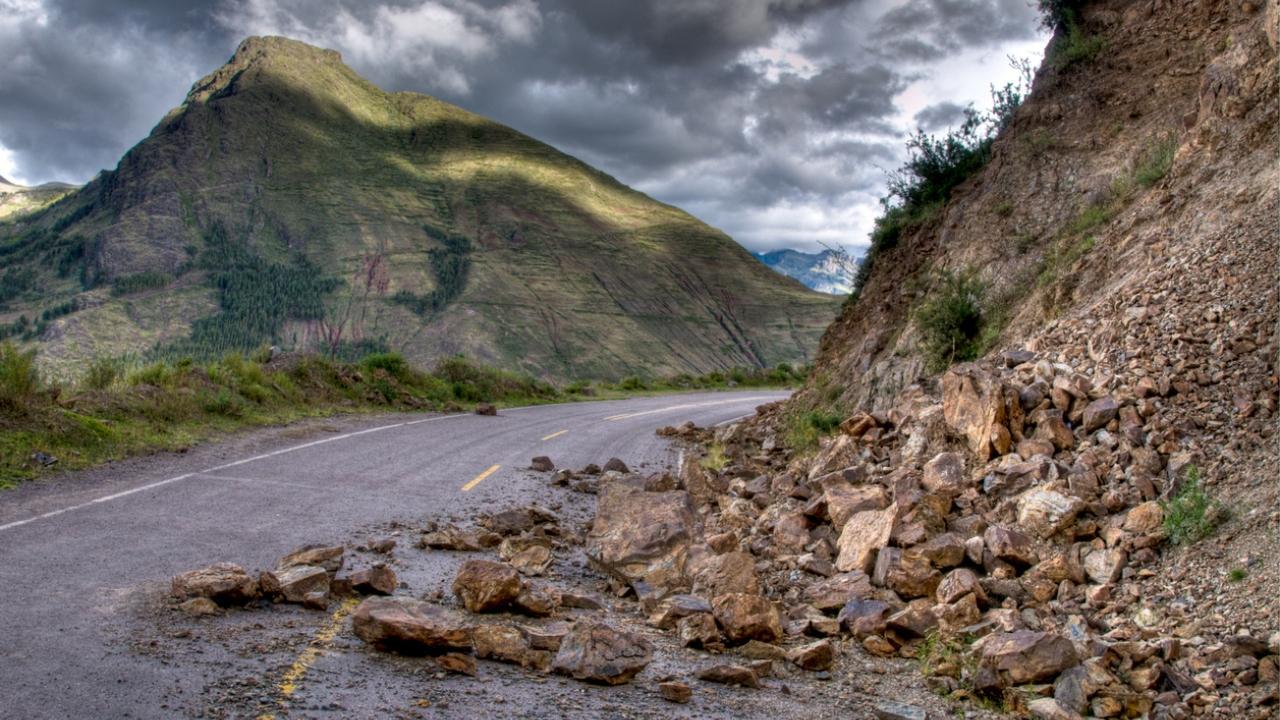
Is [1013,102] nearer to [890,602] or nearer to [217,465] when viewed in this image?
[890,602]

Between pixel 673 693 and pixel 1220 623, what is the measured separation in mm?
3311

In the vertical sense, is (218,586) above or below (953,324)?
below

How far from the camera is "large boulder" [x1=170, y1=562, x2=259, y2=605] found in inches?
222

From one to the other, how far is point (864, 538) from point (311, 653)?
15.0 feet

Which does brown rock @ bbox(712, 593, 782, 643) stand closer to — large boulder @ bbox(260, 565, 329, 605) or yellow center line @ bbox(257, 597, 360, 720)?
Answer: yellow center line @ bbox(257, 597, 360, 720)

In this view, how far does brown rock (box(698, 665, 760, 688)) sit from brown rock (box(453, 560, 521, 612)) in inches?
67.1

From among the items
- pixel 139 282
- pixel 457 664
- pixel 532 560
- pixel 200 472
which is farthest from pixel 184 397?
pixel 139 282

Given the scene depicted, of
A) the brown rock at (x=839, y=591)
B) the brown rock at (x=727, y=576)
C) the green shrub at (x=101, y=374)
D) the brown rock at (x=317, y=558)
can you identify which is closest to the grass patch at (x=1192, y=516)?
the brown rock at (x=839, y=591)

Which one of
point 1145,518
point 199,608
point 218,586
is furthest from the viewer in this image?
point 1145,518

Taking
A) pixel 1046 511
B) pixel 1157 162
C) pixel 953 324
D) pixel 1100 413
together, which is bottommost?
pixel 1046 511

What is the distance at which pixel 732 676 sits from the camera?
512cm

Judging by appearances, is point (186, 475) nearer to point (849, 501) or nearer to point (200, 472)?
point (200, 472)

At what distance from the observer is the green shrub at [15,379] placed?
1138 centimetres

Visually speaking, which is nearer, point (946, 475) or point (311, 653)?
point (311, 653)
